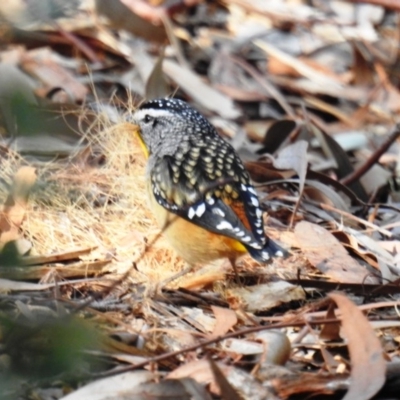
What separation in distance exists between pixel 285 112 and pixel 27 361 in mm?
5758

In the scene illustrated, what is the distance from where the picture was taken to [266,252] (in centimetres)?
416

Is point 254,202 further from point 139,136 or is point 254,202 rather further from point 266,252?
point 139,136

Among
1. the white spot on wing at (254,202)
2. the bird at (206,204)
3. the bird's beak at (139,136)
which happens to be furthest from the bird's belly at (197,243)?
the bird's beak at (139,136)

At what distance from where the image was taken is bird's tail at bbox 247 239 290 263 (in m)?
4.14

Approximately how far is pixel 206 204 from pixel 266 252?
375 millimetres

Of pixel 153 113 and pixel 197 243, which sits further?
pixel 153 113

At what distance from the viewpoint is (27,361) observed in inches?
88.0

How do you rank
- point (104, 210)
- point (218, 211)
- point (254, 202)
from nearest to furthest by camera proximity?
point (218, 211) < point (254, 202) < point (104, 210)

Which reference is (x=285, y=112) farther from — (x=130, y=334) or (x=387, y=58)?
(x=130, y=334)

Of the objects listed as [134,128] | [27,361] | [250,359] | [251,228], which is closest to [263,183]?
[134,128]

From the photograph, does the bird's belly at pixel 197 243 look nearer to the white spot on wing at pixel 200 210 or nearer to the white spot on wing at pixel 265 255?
the white spot on wing at pixel 200 210

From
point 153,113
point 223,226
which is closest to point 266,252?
point 223,226

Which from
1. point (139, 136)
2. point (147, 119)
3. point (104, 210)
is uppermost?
point (147, 119)

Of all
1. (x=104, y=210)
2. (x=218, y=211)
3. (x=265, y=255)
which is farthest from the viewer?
(x=104, y=210)
